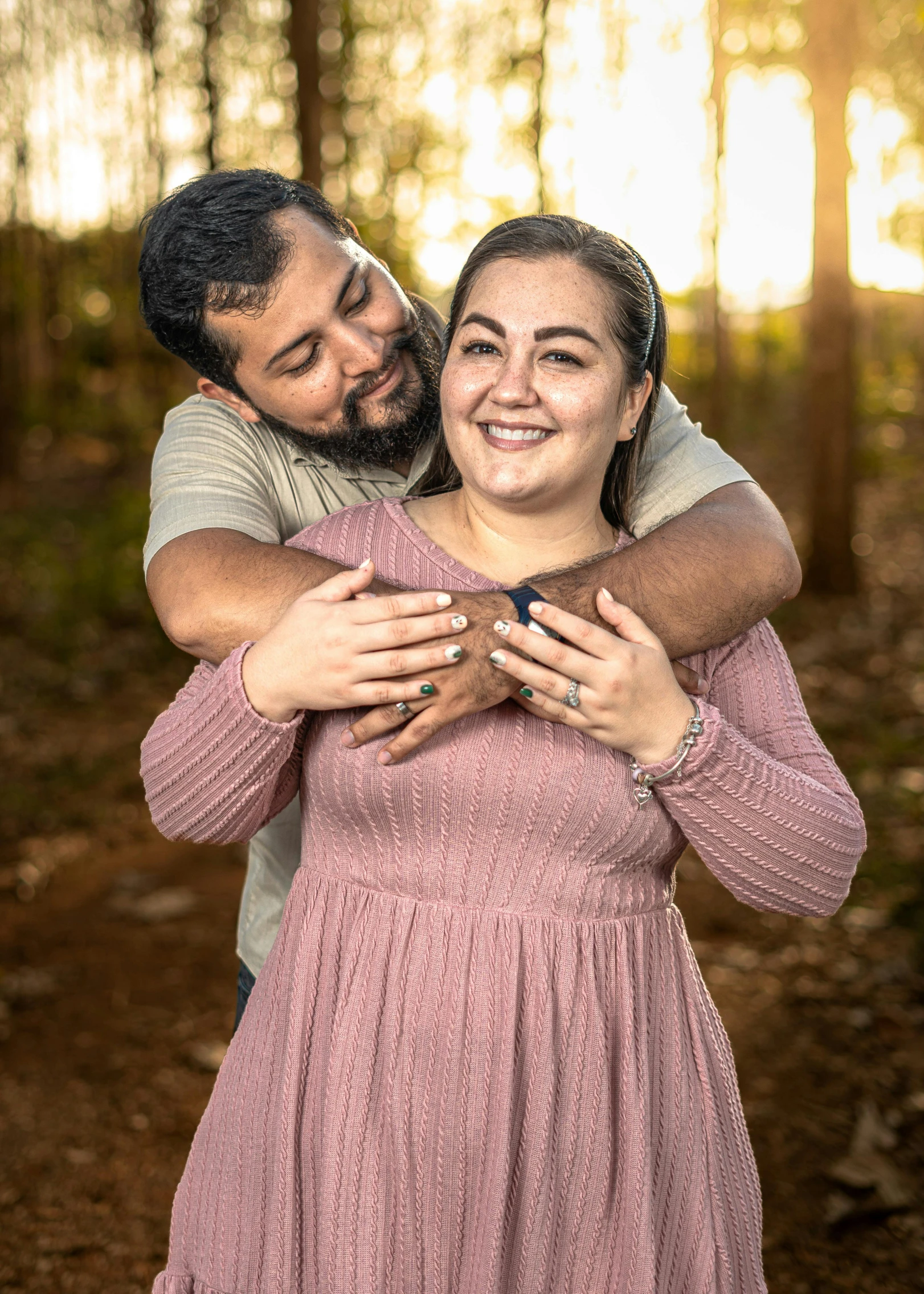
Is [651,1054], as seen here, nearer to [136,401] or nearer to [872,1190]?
[872,1190]

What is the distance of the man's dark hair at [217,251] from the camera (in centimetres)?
219

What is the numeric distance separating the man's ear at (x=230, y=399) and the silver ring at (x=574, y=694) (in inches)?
42.4

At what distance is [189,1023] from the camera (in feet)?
14.8

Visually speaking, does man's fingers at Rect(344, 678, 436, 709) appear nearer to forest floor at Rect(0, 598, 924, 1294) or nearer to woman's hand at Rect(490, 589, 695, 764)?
woman's hand at Rect(490, 589, 695, 764)

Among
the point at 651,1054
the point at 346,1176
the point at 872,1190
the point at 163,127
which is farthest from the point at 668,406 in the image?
the point at 163,127

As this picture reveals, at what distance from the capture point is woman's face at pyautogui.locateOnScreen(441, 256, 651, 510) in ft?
5.49

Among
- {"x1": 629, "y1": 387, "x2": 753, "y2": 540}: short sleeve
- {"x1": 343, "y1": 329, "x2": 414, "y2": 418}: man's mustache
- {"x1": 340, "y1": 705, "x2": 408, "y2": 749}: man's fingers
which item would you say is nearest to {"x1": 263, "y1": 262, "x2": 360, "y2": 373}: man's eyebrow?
{"x1": 343, "y1": 329, "x2": 414, "y2": 418}: man's mustache

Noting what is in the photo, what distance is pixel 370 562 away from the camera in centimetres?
160

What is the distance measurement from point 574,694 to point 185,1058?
11.0 feet

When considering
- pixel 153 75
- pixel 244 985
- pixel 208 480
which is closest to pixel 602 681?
Answer: pixel 208 480

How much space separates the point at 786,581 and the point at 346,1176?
112 cm

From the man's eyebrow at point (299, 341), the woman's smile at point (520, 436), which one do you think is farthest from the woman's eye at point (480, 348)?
the man's eyebrow at point (299, 341)

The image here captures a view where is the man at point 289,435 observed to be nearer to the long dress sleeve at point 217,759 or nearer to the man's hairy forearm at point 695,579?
the man's hairy forearm at point 695,579

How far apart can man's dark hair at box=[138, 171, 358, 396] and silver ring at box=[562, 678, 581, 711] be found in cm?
112
